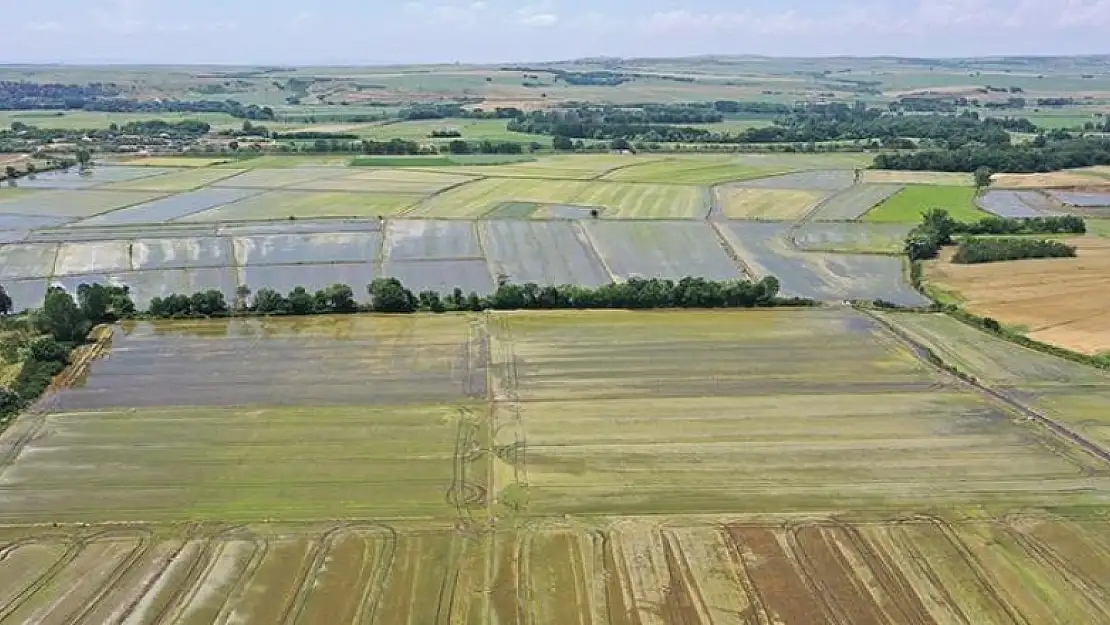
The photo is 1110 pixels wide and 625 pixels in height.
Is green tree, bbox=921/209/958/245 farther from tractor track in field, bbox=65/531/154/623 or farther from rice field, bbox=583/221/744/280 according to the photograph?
tractor track in field, bbox=65/531/154/623

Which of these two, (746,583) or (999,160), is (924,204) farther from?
(746,583)

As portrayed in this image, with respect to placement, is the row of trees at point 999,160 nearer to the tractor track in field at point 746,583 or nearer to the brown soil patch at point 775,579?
the brown soil patch at point 775,579

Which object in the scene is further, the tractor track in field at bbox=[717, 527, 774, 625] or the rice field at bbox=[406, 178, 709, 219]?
the rice field at bbox=[406, 178, 709, 219]

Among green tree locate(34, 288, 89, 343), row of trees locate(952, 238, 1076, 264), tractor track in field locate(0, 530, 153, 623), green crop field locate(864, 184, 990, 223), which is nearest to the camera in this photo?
tractor track in field locate(0, 530, 153, 623)

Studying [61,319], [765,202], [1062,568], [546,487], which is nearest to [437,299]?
[61,319]

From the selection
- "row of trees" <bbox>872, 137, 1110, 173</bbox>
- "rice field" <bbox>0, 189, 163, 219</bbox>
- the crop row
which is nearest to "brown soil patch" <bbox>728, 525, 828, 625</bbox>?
the crop row
